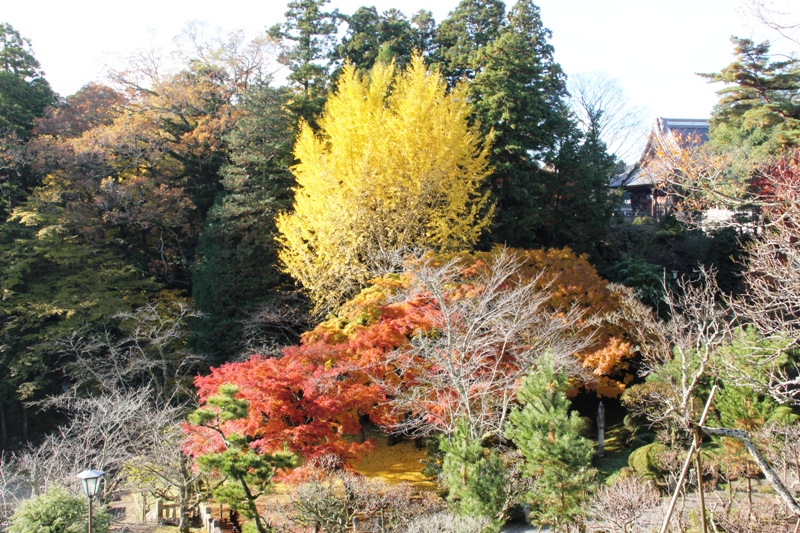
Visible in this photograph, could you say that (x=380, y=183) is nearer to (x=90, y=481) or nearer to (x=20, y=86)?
(x=90, y=481)

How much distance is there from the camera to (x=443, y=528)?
308 inches

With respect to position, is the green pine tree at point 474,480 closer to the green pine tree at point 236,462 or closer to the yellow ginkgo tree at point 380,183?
the green pine tree at point 236,462

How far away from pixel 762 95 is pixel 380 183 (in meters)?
10.1

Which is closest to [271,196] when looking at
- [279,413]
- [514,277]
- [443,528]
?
[514,277]

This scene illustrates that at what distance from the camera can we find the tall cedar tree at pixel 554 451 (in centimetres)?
778

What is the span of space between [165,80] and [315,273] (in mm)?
12545

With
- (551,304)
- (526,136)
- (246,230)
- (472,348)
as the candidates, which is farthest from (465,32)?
(472,348)

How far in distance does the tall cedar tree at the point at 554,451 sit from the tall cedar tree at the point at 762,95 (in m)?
9.69

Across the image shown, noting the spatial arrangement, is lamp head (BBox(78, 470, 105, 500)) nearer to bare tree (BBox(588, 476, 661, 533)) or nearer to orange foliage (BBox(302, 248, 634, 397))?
orange foliage (BBox(302, 248, 634, 397))

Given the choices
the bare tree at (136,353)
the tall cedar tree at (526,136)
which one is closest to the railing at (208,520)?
the bare tree at (136,353)

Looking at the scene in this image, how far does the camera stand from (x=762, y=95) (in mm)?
14914

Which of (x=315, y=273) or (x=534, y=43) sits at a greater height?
(x=534, y=43)

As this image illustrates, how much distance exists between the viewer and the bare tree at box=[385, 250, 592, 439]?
9.30m

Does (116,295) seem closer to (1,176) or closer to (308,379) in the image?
(1,176)
